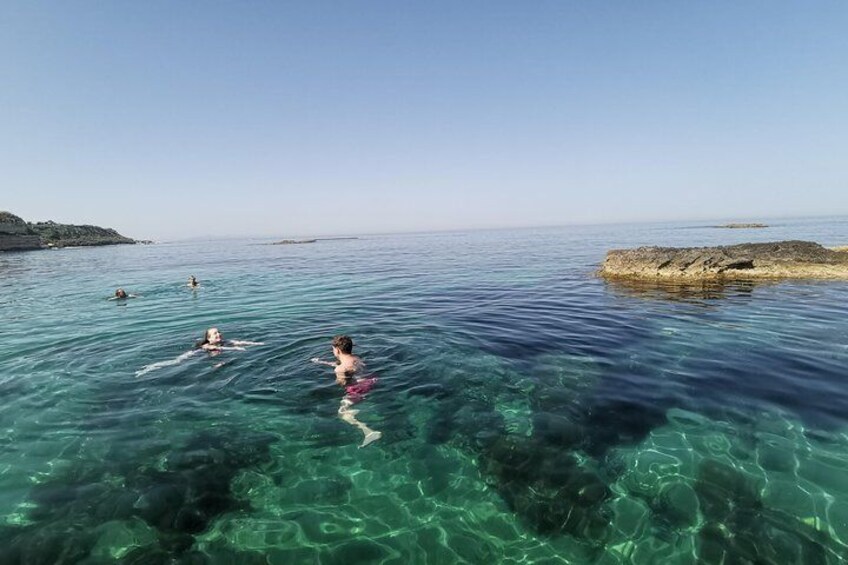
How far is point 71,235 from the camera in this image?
10512 cm

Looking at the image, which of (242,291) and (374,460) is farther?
(242,291)

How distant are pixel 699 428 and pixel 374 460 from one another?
565 centimetres

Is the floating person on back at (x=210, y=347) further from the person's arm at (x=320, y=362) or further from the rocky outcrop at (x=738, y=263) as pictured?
the rocky outcrop at (x=738, y=263)

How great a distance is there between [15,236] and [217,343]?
99214mm

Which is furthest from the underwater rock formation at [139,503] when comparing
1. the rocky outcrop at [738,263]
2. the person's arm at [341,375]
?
the rocky outcrop at [738,263]

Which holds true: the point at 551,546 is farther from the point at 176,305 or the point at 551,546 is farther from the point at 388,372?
the point at 176,305

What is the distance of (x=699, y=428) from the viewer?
7.04 m

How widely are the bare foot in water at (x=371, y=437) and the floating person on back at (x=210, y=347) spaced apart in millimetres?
5626

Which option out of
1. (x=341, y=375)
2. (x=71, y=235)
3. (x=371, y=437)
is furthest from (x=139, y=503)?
(x=71, y=235)

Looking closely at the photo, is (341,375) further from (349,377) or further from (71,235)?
(71,235)

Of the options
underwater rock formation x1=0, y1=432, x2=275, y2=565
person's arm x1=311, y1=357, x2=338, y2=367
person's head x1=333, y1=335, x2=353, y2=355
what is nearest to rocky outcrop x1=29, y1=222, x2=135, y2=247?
person's arm x1=311, y1=357, x2=338, y2=367

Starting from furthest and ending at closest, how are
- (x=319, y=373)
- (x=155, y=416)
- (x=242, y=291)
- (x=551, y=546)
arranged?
(x=242, y=291) → (x=319, y=373) → (x=155, y=416) → (x=551, y=546)

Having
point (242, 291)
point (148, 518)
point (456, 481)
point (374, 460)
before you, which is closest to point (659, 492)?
point (456, 481)

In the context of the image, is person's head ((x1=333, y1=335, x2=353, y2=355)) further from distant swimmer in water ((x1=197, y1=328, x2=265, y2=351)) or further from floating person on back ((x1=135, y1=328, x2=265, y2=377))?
distant swimmer in water ((x1=197, y1=328, x2=265, y2=351))
